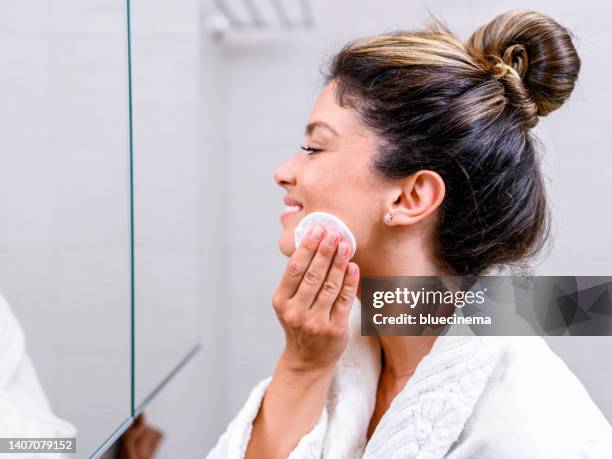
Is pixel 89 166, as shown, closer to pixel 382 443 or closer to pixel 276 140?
pixel 276 140

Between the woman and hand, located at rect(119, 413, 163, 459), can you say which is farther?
→ hand, located at rect(119, 413, 163, 459)

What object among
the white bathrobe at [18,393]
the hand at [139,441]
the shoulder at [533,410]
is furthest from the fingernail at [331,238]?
the hand at [139,441]

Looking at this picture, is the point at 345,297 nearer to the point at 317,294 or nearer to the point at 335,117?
the point at 317,294

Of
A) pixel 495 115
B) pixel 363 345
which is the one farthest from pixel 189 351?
pixel 495 115

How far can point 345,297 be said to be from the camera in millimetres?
622

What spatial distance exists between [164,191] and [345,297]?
353 millimetres

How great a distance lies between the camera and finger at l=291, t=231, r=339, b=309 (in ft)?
1.99

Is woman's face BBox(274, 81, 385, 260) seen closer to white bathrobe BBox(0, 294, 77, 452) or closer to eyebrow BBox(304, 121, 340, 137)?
eyebrow BBox(304, 121, 340, 137)

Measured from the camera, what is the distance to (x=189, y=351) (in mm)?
922

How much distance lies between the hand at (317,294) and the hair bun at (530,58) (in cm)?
23

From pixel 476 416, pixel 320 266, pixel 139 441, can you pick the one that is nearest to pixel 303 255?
pixel 320 266

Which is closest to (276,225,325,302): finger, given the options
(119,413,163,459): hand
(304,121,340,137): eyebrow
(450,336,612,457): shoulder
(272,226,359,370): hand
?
(272,226,359,370): hand

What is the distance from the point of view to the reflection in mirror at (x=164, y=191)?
0.79 meters

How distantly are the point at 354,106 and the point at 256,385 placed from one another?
370mm
